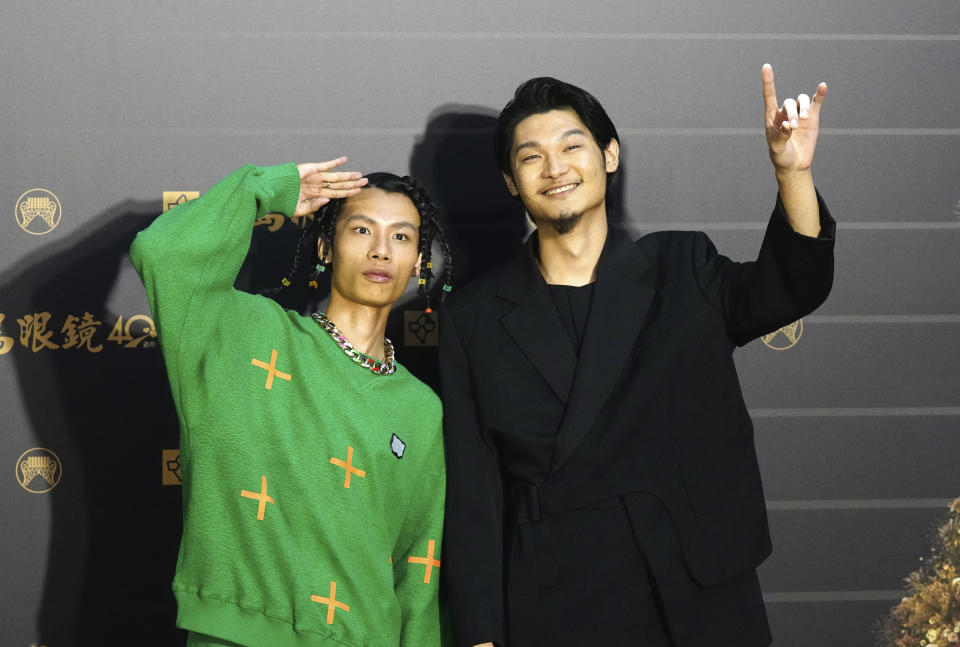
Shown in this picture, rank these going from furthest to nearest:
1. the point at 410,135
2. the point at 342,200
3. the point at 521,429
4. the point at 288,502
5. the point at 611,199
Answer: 1. the point at 410,135
2. the point at 611,199
3. the point at 342,200
4. the point at 521,429
5. the point at 288,502

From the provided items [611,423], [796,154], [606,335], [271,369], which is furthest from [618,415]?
[271,369]

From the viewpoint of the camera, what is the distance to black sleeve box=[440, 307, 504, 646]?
6.30 ft

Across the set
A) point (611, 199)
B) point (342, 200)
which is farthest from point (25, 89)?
point (611, 199)

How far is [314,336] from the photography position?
2006 mm

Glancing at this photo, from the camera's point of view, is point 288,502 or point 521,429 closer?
point 288,502

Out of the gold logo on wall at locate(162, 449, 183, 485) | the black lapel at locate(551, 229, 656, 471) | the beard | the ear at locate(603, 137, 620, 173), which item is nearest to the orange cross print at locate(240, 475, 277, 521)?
the black lapel at locate(551, 229, 656, 471)

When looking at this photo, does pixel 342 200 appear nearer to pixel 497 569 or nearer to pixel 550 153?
pixel 550 153

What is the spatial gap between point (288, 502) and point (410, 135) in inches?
44.0

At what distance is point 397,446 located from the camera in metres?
1.98

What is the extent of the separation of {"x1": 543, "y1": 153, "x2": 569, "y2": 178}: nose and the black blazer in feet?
0.72

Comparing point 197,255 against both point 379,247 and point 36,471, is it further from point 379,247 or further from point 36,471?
point 36,471

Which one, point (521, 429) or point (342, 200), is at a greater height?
A: point (342, 200)

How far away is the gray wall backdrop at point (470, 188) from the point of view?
2.45m

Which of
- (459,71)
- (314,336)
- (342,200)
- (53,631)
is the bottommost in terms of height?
(53,631)
